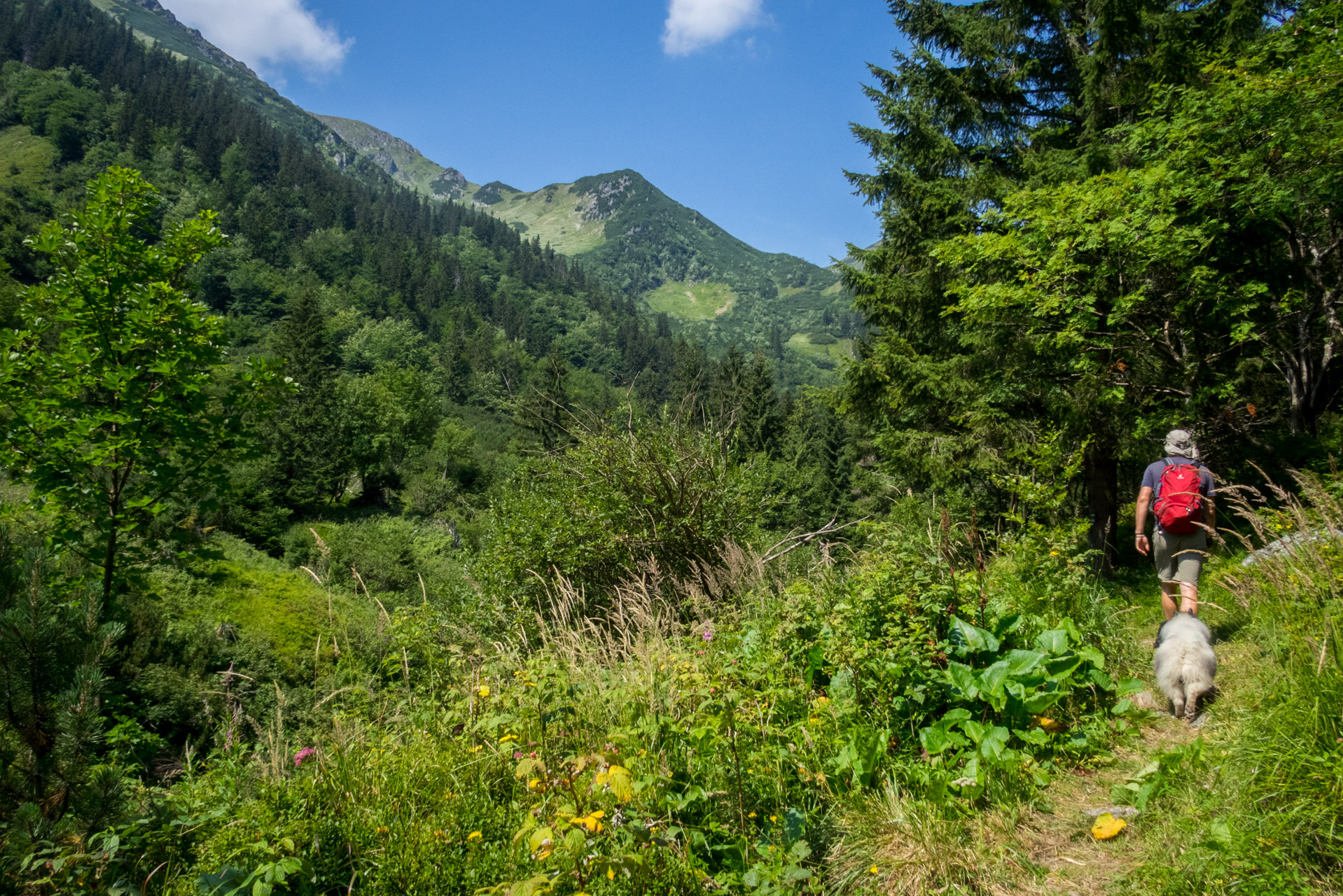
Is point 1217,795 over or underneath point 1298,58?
underneath

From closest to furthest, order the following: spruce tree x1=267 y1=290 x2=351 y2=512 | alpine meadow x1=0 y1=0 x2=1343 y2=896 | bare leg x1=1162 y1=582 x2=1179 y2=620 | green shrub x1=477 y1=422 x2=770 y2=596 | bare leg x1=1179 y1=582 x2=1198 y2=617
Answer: alpine meadow x1=0 y1=0 x2=1343 y2=896
bare leg x1=1179 y1=582 x2=1198 y2=617
bare leg x1=1162 y1=582 x2=1179 y2=620
green shrub x1=477 y1=422 x2=770 y2=596
spruce tree x1=267 y1=290 x2=351 y2=512

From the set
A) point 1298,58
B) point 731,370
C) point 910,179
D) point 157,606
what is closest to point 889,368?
point 910,179

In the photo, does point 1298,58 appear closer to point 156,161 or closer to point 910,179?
point 910,179

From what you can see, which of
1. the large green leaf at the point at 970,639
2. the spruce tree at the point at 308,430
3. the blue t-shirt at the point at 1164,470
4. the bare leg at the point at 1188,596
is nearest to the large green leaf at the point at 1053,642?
the large green leaf at the point at 970,639

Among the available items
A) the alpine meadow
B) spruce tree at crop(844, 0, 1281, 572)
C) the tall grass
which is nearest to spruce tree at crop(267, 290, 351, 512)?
the alpine meadow

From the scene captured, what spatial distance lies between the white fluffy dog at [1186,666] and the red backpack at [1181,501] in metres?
1.52

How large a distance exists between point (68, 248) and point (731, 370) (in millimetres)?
46294

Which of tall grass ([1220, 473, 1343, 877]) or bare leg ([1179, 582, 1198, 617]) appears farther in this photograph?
bare leg ([1179, 582, 1198, 617])

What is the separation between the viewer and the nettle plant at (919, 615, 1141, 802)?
8.72 ft

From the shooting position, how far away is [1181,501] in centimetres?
445

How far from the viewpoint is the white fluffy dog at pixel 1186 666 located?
3.00 meters

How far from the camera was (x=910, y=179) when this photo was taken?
12.3m

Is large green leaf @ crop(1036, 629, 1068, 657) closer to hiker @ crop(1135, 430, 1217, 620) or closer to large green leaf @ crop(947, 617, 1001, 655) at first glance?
large green leaf @ crop(947, 617, 1001, 655)

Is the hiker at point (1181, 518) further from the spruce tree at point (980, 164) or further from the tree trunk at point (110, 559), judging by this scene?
the tree trunk at point (110, 559)
